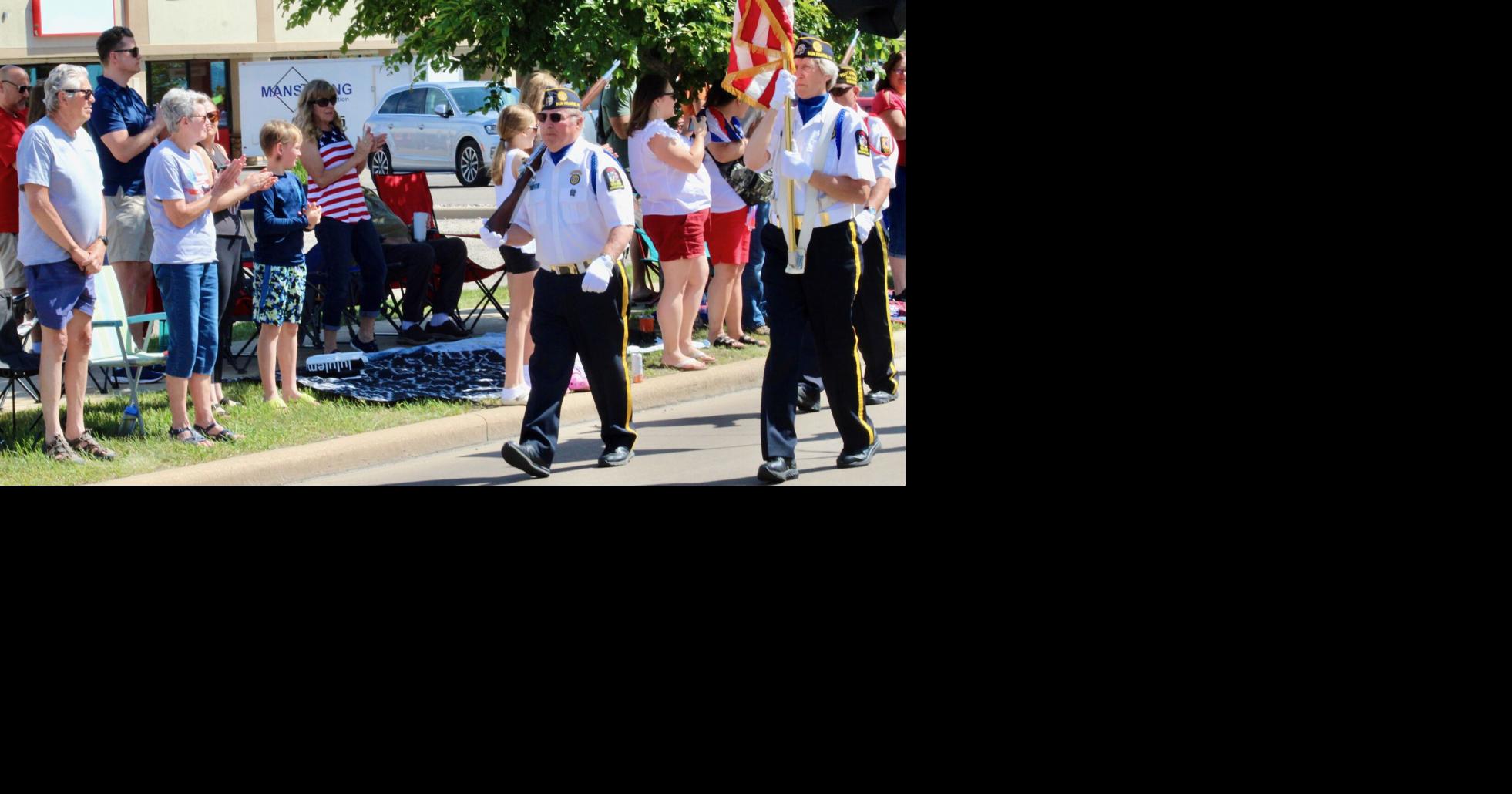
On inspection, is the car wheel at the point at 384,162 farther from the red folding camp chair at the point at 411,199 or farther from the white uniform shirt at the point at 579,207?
the white uniform shirt at the point at 579,207

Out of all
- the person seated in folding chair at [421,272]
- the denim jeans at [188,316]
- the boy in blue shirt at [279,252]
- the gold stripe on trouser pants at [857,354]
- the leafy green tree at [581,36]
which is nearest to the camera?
the gold stripe on trouser pants at [857,354]

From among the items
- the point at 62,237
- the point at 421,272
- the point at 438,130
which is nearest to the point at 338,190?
the point at 421,272

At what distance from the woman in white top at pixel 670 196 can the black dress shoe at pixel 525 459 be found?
7.29ft

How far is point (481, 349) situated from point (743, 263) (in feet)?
5.38

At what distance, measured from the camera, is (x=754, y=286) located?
35.0 feet

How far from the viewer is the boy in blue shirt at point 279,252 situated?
7.79 meters

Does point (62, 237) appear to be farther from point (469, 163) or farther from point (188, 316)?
point (469, 163)

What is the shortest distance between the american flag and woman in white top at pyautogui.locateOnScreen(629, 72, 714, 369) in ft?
6.58

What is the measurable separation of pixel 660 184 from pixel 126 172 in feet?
9.09

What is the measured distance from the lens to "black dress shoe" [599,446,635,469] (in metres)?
7.21

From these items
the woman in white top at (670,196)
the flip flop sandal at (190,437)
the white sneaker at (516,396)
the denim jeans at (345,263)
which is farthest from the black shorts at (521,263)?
the flip flop sandal at (190,437)

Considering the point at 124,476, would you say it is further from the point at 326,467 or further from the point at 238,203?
the point at 238,203

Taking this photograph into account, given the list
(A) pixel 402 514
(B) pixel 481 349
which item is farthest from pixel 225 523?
(B) pixel 481 349

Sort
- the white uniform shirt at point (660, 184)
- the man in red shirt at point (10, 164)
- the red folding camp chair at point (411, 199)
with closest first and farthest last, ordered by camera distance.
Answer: the man in red shirt at point (10, 164), the white uniform shirt at point (660, 184), the red folding camp chair at point (411, 199)
